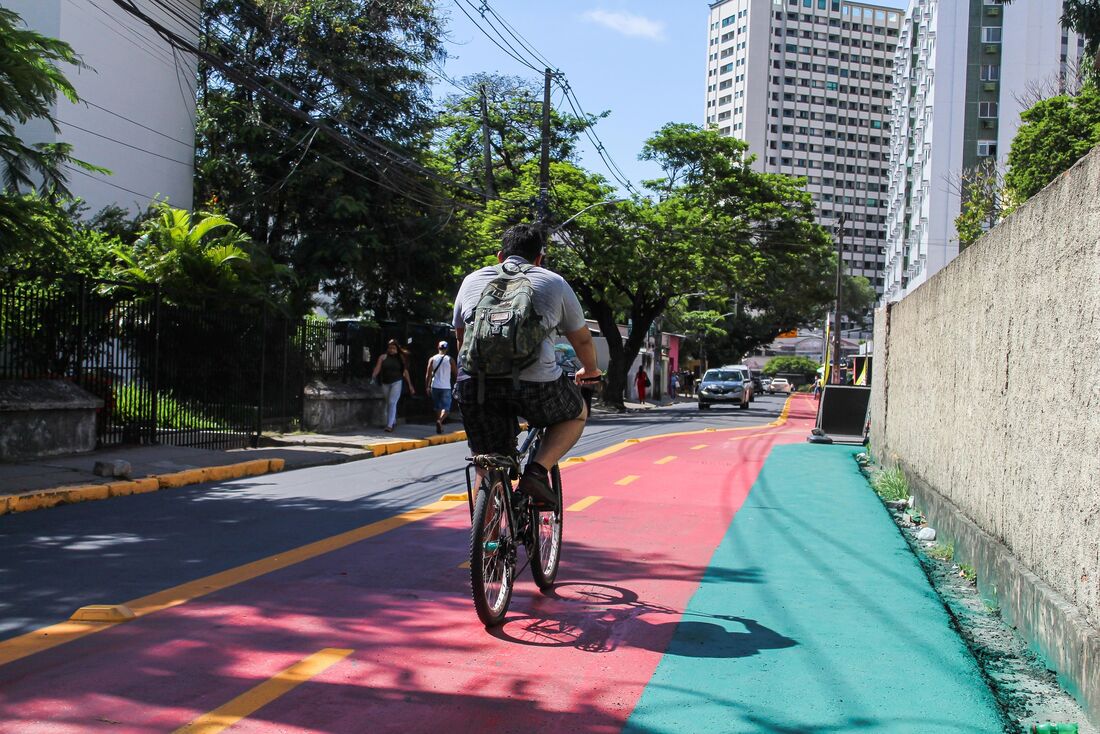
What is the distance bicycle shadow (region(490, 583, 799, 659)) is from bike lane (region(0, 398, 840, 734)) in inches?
0.6

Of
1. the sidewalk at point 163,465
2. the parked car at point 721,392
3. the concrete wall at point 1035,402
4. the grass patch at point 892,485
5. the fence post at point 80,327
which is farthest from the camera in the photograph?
the parked car at point 721,392

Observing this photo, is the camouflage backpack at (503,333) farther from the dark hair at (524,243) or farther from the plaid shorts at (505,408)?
the dark hair at (524,243)

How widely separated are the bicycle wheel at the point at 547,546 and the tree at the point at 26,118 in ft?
21.3

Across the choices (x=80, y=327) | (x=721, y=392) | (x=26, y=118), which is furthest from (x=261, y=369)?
(x=721, y=392)

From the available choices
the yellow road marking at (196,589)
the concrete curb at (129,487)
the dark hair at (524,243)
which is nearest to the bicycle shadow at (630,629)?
the yellow road marking at (196,589)

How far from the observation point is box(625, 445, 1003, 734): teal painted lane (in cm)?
392

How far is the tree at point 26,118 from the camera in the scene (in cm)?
896

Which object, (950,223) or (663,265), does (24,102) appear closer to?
(663,265)

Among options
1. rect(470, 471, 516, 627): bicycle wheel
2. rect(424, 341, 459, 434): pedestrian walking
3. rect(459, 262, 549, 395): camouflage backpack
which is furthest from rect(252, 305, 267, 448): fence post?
rect(459, 262, 549, 395): camouflage backpack

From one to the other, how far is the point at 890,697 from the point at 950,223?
194 ft

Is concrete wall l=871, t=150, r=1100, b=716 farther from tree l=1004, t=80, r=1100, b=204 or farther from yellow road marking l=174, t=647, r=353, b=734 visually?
tree l=1004, t=80, r=1100, b=204

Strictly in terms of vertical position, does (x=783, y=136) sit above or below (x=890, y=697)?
above

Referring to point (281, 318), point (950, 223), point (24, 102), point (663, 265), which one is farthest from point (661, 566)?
point (950, 223)

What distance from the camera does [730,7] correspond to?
479ft
